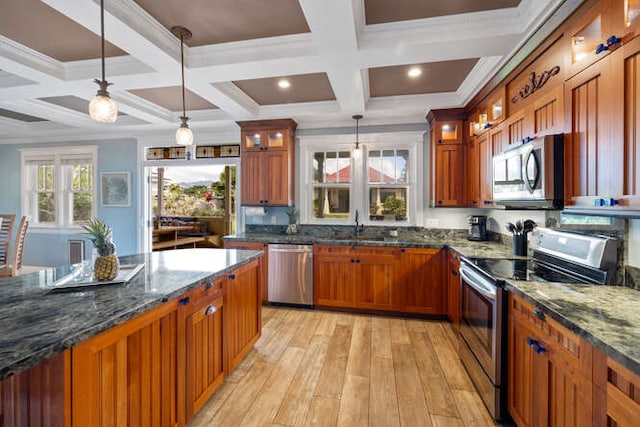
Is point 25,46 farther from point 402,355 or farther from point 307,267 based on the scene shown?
point 402,355

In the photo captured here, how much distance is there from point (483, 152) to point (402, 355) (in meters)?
2.17

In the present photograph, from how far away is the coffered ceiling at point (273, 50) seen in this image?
6.22 feet

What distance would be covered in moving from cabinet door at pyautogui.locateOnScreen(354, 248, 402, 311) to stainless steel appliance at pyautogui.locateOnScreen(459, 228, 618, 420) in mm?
1092

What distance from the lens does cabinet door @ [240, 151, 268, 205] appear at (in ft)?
13.1

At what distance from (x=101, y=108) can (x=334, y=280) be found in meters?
2.72

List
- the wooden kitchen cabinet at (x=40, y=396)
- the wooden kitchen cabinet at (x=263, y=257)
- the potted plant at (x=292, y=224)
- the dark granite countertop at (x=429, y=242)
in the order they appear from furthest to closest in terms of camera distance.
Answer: the potted plant at (x=292, y=224), the wooden kitchen cabinet at (x=263, y=257), the dark granite countertop at (x=429, y=242), the wooden kitchen cabinet at (x=40, y=396)

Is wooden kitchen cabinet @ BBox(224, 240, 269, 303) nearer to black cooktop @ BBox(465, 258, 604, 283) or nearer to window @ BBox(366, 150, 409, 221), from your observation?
window @ BBox(366, 150, 409, 221)

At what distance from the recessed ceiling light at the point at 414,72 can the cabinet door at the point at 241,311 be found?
2.36 m

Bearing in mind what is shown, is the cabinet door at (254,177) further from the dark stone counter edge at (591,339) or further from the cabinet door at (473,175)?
the dark stone counter edge at (591,339)

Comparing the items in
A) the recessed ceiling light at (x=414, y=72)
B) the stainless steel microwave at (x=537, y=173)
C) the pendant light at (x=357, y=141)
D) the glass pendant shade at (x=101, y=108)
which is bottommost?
the stainless steel microwave at (x=537, y=173)

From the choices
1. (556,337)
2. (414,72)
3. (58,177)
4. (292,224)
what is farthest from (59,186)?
(556,337)

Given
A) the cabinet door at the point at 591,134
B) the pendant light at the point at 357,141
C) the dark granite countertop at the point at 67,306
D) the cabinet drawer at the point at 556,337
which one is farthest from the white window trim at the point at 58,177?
the cabinet door at the point at 591,134

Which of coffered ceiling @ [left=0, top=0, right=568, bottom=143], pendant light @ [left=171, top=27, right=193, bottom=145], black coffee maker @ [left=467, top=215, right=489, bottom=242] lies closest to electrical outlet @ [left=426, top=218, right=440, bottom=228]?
black coffee maker @ [left=467, top=215, right=489, bottom=242]

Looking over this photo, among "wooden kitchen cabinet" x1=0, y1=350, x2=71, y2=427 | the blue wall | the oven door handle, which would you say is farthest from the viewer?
the blue wall
